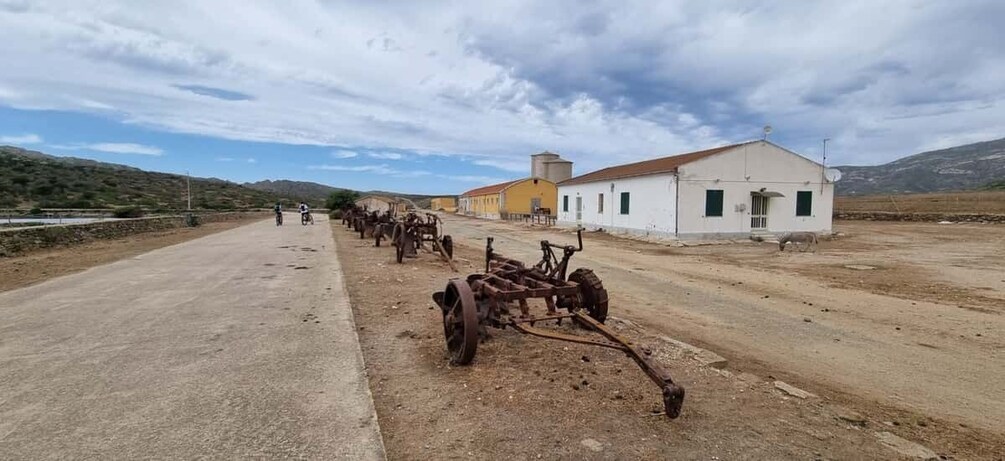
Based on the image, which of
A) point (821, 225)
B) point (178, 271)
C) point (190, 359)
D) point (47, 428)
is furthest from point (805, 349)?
point (821, 225)

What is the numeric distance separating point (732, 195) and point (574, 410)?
19.9 metres

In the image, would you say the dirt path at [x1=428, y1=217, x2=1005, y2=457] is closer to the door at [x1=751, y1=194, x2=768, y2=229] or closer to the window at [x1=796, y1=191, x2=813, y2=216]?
the door at [x1=751, y1=194, x2=768, y2=229]

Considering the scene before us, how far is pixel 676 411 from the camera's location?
3.28 m

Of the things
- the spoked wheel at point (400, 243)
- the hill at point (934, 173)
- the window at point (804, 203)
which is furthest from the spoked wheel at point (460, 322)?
the hill at point (934, 173)

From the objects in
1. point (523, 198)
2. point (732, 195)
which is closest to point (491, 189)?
point (523, 198)

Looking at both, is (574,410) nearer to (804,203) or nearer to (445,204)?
(804,203)

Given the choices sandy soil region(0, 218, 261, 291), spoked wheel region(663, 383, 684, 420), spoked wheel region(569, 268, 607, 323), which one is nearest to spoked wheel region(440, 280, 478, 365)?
spoked wheel region(569, 268, 607, 323)

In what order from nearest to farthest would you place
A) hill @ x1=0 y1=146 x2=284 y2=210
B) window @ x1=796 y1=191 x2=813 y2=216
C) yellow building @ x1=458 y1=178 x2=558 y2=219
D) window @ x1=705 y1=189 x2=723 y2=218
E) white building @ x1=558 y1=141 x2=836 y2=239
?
white building @ x1=558 y1=141 x2=836 y2=239, window @ x1=705 y1=189 x2=723 y2=218, window @ x1=796 y1=191 x2=813 y2=216, hill @ x1=0 y1=146 x2=284 y2=210, yellow building @ x1=458 y1=178 x2=558 y2=219

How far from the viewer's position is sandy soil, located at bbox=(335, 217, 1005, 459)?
125 inches

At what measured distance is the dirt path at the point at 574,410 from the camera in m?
3.04

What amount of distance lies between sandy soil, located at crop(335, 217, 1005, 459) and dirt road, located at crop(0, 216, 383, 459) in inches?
14.2

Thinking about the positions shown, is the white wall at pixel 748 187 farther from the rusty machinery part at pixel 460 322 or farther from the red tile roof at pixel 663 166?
the rusty machinery part at pixel 460 322

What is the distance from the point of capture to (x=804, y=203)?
878 inches

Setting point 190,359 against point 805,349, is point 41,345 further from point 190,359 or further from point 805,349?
point 805,349
